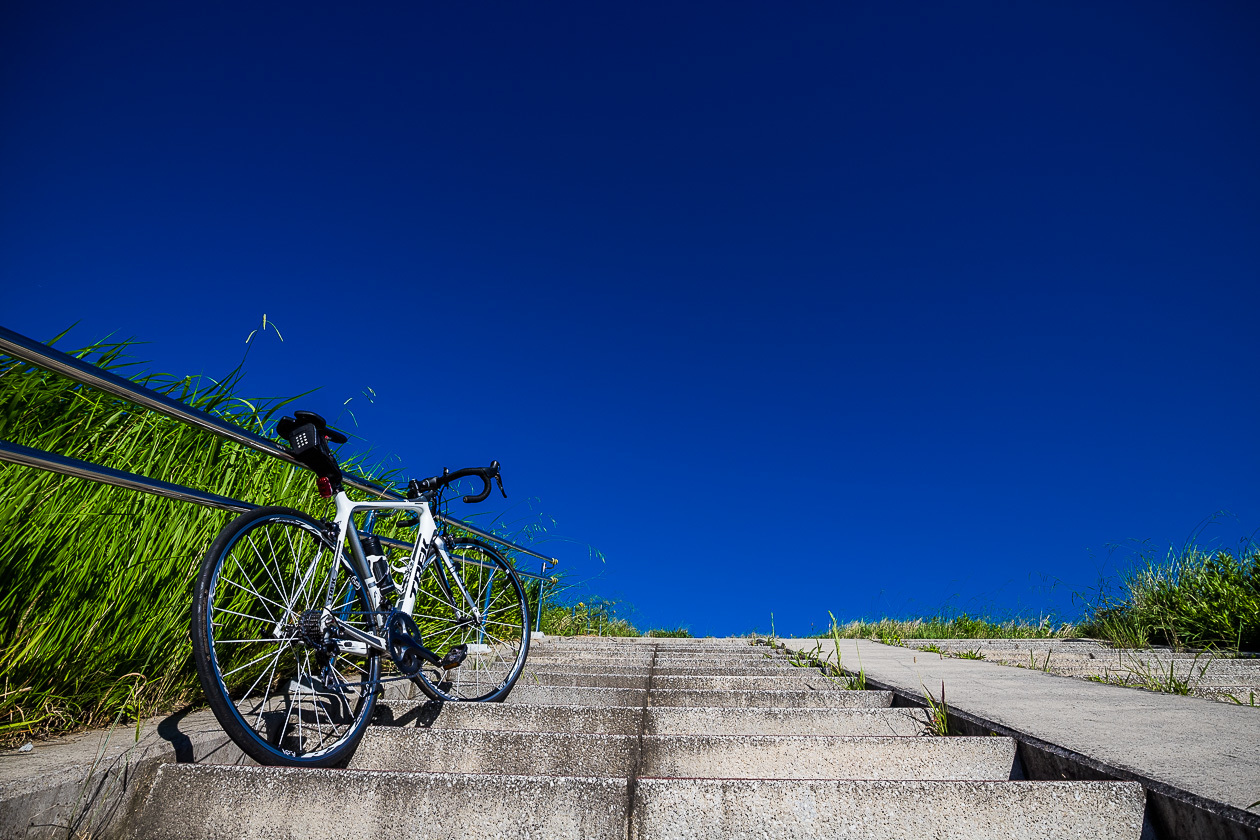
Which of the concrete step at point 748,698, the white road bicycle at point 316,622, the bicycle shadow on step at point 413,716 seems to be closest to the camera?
the white road bicycle at point 316,622

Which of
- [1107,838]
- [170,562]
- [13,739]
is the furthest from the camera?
[170,562]

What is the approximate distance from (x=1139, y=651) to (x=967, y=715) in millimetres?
4071

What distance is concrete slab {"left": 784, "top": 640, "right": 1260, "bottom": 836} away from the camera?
1487 millimetres

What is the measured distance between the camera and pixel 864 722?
2.51 m

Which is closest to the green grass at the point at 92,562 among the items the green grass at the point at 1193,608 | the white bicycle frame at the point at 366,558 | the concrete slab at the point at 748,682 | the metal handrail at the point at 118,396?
the metal handrail at the point at 118,396

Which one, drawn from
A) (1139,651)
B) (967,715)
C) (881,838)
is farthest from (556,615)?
(881,838)

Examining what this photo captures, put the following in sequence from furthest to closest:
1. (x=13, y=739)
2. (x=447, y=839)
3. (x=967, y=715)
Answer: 1. (x=967, y=715)
2. (x=13, y=739)
3. (x=447, y=839)

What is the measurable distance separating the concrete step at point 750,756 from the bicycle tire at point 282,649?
512 millimetres

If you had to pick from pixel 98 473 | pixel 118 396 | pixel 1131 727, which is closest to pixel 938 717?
pixel 1131 727

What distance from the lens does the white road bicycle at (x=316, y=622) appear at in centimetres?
201

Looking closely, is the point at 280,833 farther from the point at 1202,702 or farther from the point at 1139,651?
the point at 1139,651

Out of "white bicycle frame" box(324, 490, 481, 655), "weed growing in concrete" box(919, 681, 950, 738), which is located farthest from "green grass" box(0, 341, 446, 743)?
"weed growing in concrete" box(919, 681, 950, 738)

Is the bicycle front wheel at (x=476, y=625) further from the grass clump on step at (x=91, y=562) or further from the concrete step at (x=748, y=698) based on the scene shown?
the grass clump on step at (x=91, y=562)

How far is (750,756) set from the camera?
205 centimetres
